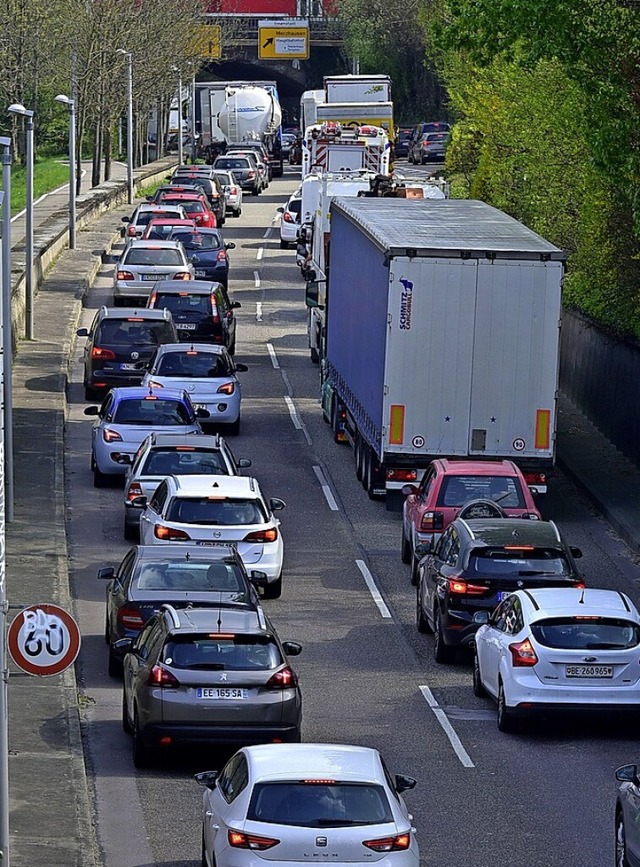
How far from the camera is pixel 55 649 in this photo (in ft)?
44.3

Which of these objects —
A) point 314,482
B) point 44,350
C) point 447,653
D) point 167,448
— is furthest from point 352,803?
point 44,350

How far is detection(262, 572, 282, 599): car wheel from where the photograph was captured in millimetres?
22578

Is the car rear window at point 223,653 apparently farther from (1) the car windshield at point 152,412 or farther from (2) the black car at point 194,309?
(2) the black car at point 194,309

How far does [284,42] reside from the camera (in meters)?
123

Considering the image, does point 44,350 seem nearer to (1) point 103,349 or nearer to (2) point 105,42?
(1) point 103,349

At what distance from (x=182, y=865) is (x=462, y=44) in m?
16.6

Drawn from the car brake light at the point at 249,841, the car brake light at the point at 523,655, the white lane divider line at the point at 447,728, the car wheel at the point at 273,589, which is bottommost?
the car wheel at the point at 273,589

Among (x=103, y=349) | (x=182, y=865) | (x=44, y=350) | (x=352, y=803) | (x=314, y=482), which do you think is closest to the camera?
(x=352, y=803)

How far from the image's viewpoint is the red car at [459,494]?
2348cm

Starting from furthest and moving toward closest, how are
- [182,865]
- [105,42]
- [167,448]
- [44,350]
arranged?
[105,42] < [44,350] < [167,448] < [182,865]

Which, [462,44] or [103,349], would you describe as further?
[103,349]

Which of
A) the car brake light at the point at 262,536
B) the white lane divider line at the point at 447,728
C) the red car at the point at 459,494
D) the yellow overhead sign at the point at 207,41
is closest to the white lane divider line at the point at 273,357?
the red car at the point at 459,494

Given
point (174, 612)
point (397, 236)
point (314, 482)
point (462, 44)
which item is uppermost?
point (462, 44)

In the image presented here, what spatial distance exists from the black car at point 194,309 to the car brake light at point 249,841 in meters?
27.4
